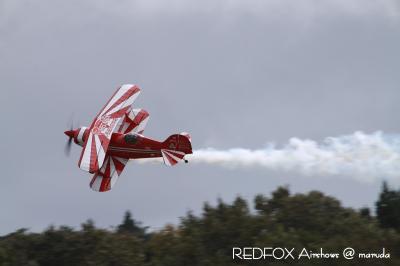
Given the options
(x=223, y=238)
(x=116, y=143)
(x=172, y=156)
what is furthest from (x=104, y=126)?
(x=223, y=238)

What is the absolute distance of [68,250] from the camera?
4675 cm

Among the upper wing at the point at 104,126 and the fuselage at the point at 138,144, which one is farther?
the fuselage at the point at 138,144

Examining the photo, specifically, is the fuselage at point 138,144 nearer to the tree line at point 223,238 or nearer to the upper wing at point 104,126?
the upper wing at point 104,126

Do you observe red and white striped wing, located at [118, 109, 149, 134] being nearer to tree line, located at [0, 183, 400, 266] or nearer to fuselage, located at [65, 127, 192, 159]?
fuselage, located at [65, 127, 192, 159]

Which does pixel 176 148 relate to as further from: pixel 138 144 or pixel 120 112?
pixel 120 112

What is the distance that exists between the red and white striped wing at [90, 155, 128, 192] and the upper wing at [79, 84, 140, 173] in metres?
1.41

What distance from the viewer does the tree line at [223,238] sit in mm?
42312

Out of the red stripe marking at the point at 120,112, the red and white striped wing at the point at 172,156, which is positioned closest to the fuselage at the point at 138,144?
the red and white striped wing at the point at 172,156

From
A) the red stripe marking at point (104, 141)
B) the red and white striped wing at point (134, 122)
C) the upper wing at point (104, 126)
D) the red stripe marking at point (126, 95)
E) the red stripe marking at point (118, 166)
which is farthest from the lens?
the red stripe marking at point (126, 95)

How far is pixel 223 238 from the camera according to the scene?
45594mm

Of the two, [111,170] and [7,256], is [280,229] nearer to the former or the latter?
[111,170]

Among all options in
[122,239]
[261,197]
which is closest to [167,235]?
[122,239]

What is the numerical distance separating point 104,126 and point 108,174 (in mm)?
2228

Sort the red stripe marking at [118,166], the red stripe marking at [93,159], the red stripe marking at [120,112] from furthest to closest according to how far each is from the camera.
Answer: the red stripe marking at [120,112] < the red stripe marking at [118,166] < the red stripe marking at [93,159]
